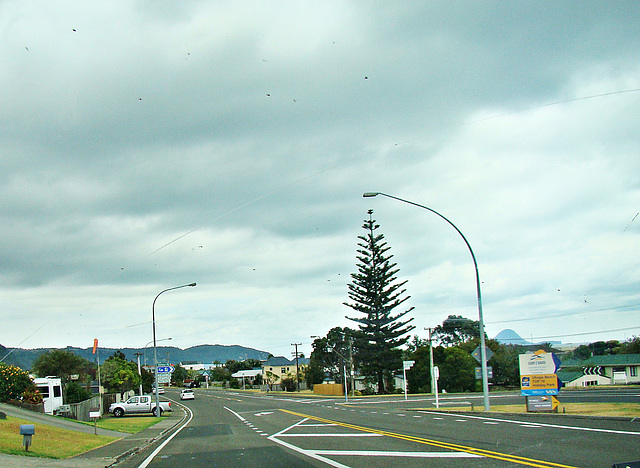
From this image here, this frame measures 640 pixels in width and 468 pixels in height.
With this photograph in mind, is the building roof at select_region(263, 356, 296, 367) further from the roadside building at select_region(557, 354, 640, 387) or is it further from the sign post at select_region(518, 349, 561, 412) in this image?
the sign post at select_region(518, 349, 561, 412)

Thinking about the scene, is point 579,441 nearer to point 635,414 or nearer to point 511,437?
point 511,437

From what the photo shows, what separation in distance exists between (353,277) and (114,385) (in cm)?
3302

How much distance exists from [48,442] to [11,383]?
2082 centimetres

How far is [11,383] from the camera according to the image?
37438 mm

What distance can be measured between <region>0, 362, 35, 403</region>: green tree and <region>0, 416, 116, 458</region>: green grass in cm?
1353

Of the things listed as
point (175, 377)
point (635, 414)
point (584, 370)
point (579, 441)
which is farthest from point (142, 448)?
point (175, 377)

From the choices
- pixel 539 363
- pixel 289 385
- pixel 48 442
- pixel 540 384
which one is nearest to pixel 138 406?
pixel 48 442

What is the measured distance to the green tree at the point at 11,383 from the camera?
122 feet

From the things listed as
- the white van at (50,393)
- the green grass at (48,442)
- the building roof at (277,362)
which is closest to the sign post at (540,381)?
the green grass at (48,442)

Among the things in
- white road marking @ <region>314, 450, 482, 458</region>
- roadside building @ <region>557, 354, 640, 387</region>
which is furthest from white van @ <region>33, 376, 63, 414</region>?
roadside building @ <region>557, 354, 640, 387</region>

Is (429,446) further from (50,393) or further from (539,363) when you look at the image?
(50,393)

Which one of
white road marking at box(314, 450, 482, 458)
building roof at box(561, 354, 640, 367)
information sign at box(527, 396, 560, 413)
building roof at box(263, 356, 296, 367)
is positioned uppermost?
white road marking at box(314, 450, 482, 458)

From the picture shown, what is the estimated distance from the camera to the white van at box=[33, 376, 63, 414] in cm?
4128

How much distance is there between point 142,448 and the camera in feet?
65.0
